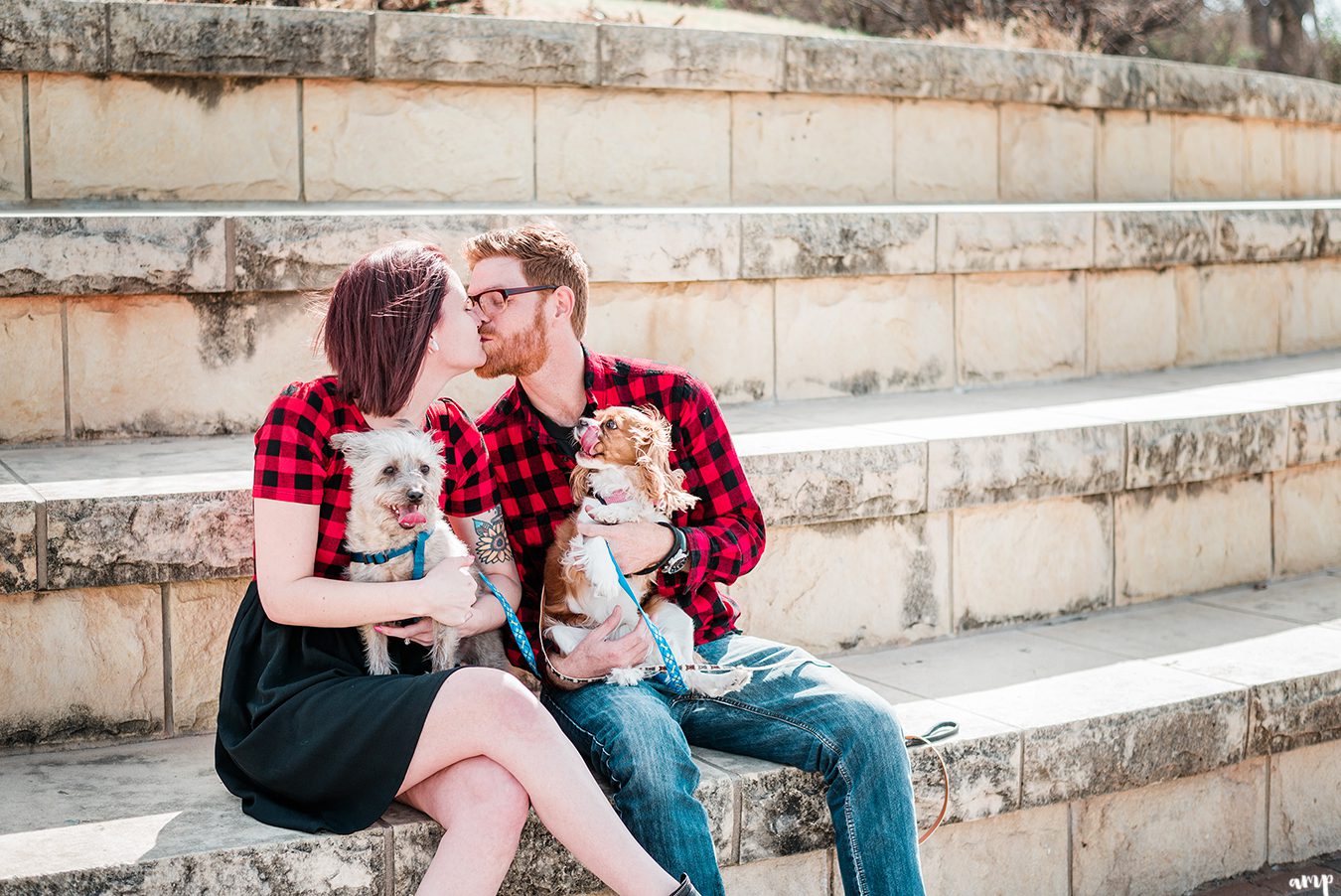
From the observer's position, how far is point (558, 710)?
11.1 feet

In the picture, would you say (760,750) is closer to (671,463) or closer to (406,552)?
(671,463)

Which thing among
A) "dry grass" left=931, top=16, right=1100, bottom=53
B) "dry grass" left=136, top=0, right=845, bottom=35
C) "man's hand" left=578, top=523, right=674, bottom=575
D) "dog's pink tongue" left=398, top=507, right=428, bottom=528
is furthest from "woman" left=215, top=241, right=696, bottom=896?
"dry grass" left=931, top=16, right=1100, bottom=53

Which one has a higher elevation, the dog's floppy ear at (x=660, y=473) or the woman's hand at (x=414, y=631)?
the dog's floppy ear at (x=660, y=473)

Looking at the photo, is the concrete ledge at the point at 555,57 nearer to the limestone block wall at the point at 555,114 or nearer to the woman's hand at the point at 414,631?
the limestone block wall at the point at 555,114

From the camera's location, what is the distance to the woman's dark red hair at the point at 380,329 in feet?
10.3

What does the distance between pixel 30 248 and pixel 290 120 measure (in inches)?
67.5

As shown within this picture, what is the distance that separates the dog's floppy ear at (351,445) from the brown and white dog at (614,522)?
0.52m

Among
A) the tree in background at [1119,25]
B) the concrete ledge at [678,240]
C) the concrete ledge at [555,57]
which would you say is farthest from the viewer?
the tree in background at [1119,25]

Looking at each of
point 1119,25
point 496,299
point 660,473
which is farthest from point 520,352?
point 1119,25

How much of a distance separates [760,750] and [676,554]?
53cm

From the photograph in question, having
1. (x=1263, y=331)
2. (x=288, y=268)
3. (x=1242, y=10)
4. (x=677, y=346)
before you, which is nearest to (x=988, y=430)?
(x=677, y=346)

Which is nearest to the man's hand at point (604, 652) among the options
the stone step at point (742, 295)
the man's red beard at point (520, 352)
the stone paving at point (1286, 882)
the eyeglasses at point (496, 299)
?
the man's red beard at point (520, 352)

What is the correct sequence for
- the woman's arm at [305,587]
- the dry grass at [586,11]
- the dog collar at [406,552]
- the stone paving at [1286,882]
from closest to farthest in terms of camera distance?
1. the woman's arm at [305,587]
2. the dog collar at [406,552]
3. the stone paving at [1286,882]
4. the dry grass at [586,11]

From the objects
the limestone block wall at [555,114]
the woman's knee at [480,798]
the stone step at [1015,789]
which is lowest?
the stone step at [1015,789]
